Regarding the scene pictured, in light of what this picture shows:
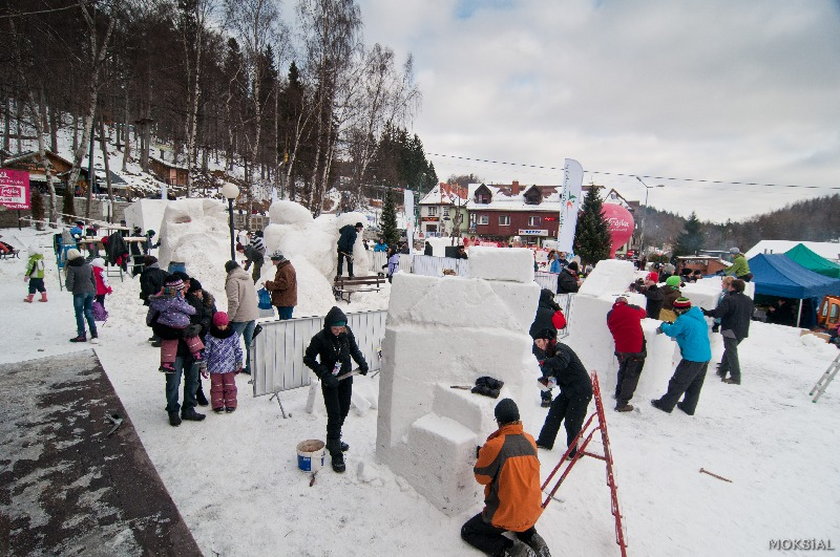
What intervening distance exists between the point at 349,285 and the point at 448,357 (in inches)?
312

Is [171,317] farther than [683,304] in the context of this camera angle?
No

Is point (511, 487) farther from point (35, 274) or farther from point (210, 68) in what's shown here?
Result: point (210, 68)

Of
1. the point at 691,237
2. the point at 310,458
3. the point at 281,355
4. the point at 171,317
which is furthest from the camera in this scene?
the point at 691,237

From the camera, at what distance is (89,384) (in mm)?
5441

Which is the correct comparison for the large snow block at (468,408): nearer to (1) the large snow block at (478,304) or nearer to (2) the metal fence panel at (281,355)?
(1) the large snow block at (478,304)

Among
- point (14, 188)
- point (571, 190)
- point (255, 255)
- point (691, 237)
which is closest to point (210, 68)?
point (14, 188)

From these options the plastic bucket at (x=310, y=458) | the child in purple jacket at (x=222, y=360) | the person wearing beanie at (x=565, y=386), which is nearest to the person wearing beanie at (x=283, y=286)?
the child in purple jacket at (x=222, y=360)

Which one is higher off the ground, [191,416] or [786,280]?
[786,280]

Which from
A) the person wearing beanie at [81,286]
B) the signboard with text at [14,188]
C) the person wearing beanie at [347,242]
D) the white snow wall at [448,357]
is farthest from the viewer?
the signboard with text at [14,188]

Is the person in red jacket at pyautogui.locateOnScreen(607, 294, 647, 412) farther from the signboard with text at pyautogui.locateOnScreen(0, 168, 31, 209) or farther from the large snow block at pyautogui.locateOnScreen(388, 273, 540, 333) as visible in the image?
the signboard with text at pyautogui.locateOnScreen(0, 168, 31, 209)

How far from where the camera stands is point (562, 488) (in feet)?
12.5

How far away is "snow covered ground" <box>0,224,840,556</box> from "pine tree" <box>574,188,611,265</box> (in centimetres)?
1804

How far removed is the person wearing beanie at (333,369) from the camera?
3859 millimetres

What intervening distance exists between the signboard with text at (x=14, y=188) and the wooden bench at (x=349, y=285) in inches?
508
